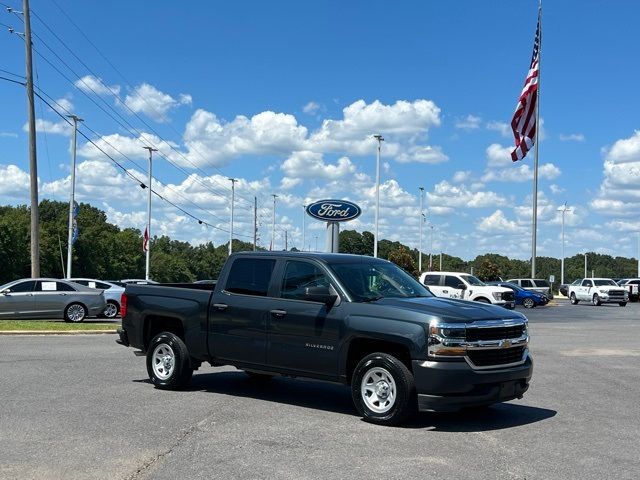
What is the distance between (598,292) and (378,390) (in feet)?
150

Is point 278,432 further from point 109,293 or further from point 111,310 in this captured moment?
point 111,310

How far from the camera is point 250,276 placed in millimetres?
10078

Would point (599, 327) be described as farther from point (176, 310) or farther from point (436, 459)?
point (436, 459)

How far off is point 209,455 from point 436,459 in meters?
2.07

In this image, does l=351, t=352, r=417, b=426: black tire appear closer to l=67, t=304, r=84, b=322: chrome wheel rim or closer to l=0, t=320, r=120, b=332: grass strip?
l=0, t=320, r=120, b=332: grass strip

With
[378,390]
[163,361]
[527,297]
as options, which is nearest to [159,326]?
[163,361]

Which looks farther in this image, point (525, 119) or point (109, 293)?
point (525, 119)

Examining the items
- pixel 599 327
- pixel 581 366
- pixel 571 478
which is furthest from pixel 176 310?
pixel 599 327

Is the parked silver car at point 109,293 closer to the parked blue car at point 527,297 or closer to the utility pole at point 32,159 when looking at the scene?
the utility pole at point 32,159

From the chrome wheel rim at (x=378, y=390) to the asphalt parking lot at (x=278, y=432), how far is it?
0.31m

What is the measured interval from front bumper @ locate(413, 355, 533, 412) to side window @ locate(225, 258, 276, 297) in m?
2.54

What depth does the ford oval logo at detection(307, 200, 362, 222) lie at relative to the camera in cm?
3572

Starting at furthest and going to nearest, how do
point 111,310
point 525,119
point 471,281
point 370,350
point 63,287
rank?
point 525,119, point 471,281, point 111,310, point 63,287, point 370,350

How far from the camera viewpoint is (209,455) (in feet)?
22.9
